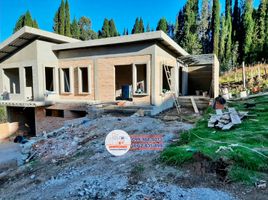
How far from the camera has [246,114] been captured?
7.26m

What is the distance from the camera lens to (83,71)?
12922 millimetres

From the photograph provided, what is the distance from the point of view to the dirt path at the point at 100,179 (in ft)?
10.6

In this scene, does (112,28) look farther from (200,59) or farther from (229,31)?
(200,59)

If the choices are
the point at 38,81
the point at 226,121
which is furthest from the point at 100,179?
the point at 38,81

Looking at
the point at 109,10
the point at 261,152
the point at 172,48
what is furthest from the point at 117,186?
the point at 109,10

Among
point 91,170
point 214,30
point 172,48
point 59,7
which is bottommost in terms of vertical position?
point 91,170

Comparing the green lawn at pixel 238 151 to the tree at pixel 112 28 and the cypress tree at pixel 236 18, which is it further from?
the tree at pixel 112 28

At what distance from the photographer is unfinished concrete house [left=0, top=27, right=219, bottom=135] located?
10227 millimetres

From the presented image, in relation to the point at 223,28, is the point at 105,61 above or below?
below

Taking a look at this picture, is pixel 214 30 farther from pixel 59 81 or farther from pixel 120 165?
pixel 120 165

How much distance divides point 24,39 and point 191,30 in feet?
79.5

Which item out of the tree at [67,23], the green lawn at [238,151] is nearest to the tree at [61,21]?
the tree at [67,23]

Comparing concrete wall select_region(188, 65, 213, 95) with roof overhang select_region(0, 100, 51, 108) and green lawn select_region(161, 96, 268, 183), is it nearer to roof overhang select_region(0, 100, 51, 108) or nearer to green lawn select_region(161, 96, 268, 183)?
roof overhang select_region(0, 100, 51, 108)

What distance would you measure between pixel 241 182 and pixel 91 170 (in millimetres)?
2766
